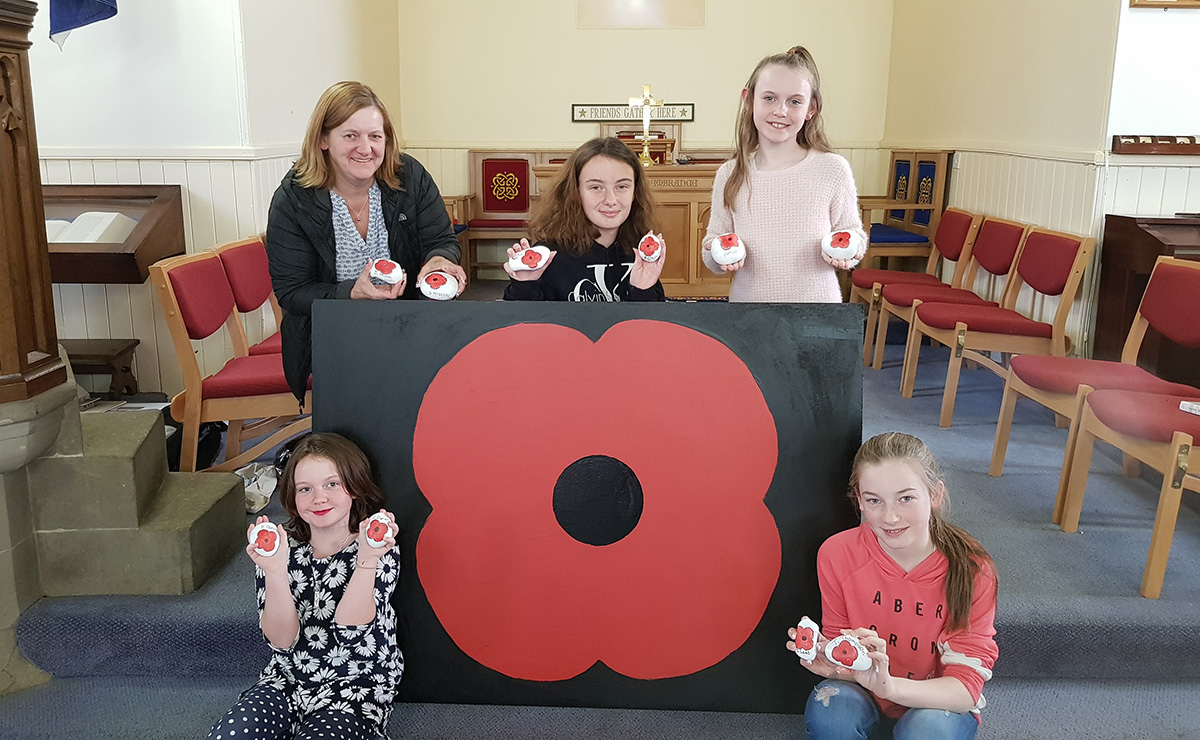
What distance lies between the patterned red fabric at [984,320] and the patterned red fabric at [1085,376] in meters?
0.58

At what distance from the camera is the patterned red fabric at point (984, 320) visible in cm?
388

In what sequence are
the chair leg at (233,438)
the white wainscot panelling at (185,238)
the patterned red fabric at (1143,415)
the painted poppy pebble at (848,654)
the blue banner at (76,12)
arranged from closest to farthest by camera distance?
the painted poppy pebble at (848,654), the patterned red fabric at (1143,415), the chair leg at (233,438), the blue banner at (76,12), the white wainscot panelling at (185,238)

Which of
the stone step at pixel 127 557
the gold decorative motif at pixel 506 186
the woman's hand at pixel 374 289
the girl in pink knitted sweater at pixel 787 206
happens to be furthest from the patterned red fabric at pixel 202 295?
the gold decorative motif at pixel 506 186

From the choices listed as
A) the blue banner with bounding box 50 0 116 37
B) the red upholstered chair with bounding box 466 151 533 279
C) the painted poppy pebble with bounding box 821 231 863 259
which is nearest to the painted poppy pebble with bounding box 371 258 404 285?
the painted poppy pebble with bounding box 821 231 863 259

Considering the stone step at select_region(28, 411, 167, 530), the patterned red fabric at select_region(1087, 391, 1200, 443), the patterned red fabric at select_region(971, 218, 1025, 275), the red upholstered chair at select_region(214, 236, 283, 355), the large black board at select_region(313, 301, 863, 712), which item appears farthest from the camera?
the patterned red fabric at select_region(971, 218, 1025, 275)

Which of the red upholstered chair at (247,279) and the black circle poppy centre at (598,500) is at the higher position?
the red upholstered chair at (247,279)

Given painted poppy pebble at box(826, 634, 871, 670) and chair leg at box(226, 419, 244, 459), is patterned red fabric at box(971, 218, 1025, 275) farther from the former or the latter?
chair leg at box(226, 419, 244, 459)

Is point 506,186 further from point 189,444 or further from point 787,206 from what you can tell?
point 787,206

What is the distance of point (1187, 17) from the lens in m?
3.88

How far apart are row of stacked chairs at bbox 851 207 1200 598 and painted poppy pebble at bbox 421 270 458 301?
6.28 feet

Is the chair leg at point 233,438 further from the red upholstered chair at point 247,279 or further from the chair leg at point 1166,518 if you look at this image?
the chair leg at point 1166,518

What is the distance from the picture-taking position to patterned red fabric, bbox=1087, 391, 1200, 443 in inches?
98.7

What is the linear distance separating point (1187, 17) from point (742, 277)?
2779 millimetres

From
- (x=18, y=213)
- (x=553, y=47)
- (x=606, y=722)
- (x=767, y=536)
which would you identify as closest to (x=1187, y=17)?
(x=767, y=536)
